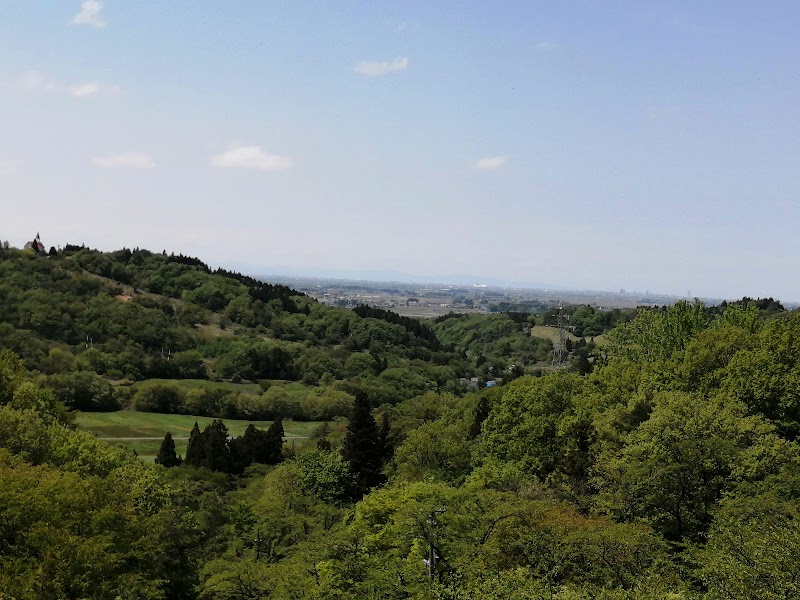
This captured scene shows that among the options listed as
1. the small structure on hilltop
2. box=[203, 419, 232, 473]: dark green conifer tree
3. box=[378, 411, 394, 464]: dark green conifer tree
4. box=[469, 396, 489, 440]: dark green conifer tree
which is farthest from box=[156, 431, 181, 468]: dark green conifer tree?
the small structure on hilltop

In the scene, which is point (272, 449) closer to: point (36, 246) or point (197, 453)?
point (197, 453)

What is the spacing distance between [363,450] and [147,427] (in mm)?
57608

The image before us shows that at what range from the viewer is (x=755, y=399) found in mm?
35188

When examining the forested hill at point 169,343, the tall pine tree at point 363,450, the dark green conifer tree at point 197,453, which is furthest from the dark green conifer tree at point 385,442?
the forested hill at point 169,343

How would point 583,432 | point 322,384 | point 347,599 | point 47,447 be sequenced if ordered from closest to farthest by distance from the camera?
point 347,599 < point 47,447 < point 583,432 < point 322,384

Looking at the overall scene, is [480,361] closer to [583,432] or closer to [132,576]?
[583,432]

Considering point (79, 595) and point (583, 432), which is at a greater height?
point (583, 432)

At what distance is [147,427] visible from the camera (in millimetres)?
102875

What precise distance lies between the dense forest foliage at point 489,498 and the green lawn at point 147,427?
26.0m

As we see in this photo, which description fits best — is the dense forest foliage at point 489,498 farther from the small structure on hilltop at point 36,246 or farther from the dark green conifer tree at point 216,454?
the small structure on hilltop at point 36,246

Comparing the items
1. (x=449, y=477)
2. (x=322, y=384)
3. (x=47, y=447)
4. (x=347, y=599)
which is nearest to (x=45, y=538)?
(x=347, y=599)

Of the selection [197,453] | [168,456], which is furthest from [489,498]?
[168,456]

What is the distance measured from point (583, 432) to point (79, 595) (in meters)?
29.5

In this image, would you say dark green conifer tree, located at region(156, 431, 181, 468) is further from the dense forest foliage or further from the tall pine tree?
the tall pine tree
